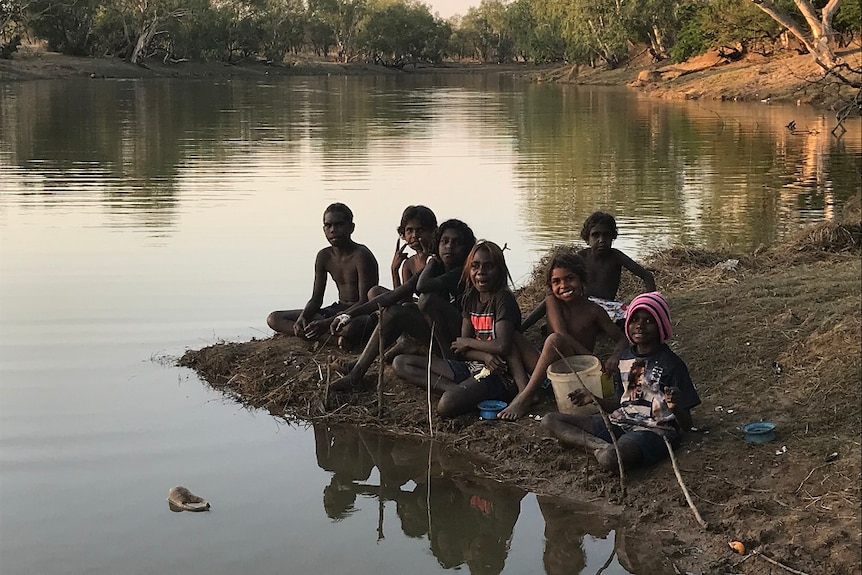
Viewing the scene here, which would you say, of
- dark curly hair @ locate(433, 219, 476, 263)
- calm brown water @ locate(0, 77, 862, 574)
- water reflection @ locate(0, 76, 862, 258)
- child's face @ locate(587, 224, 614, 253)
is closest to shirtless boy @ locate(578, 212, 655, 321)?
child's face @ locate(587, 224, 614, 253)

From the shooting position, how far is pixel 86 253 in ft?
34.1

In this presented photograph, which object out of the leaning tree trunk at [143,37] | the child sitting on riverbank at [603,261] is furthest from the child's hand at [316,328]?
the leaning tree trunk at [143,37]

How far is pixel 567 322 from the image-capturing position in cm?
557

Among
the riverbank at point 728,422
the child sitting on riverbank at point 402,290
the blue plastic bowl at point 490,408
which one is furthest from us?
the child sitting on riverbank at point 402,290

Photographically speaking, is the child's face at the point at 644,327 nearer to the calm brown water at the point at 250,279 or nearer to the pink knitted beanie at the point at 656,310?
the pink knitted beanie at the point at 656,310

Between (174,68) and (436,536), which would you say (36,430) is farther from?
(174,68)

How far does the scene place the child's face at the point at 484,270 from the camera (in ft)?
18.4

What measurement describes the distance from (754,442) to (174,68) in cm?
7276

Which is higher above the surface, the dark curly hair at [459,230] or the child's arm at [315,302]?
the dark curly hair at [459,230]

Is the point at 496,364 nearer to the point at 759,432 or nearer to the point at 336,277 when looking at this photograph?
the point at 759,432

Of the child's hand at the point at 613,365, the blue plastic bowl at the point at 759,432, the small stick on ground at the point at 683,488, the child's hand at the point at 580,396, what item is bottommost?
the small stick on ground at the point at 683,488

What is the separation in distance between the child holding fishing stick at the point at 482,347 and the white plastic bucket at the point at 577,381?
46 centimetres

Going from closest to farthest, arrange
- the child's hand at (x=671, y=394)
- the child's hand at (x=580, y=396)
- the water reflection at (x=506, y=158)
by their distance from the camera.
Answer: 1. the child's hand at (x=671, y=394)
2. the child's hand at (x=580, y=396)
3. the water reflection at (x=506, y=158)

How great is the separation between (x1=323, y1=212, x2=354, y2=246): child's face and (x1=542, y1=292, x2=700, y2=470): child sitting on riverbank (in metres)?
2.58
